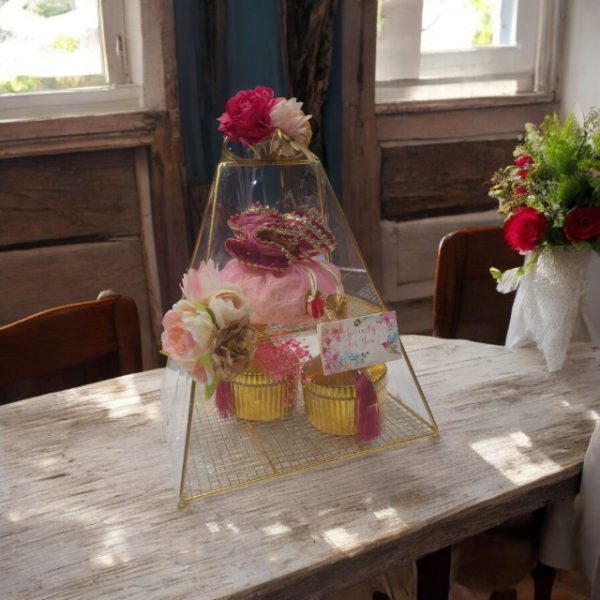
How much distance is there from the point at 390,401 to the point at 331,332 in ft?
0.87

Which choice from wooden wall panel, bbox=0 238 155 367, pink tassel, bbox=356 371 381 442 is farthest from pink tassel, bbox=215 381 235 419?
wooden wall panel, bbox=0 238 155 367

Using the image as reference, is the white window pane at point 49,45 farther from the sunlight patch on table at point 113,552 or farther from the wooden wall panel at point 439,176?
the sunlight patch on table at point 113,552

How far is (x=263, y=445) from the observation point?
111 cm

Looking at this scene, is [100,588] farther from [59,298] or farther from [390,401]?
[59,298]

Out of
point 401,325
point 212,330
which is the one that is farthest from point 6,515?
point 401,325

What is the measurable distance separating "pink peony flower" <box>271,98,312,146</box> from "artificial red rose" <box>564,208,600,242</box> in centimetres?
53

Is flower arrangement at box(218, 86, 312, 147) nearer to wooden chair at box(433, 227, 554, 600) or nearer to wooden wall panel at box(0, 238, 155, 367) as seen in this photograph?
wooden chair at box(433, 227, 554, 600)

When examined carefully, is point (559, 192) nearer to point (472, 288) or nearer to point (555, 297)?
point (555, 297)

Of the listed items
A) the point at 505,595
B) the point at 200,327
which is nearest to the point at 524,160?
the point at 200,327

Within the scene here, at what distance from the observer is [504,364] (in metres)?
1.41

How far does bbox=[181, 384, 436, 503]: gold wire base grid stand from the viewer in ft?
3.39

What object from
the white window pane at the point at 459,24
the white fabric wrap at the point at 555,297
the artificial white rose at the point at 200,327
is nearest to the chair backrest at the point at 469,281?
the white fabric wrap at the point at 555,297

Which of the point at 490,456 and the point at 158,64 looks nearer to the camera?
the point at 490,456

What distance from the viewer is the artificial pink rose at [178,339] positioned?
936mm
